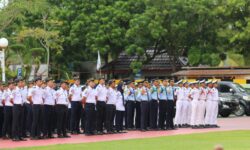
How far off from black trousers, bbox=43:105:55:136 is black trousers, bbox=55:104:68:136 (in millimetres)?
198

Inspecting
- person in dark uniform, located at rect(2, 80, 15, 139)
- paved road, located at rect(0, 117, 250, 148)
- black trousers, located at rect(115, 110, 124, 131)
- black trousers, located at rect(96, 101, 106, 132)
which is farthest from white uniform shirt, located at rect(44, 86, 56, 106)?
black trousers, located at rect(115, 110, 124, 131)

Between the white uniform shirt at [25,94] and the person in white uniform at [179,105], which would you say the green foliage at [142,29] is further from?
the white uniform shirt at [25,94]

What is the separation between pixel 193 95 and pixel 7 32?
62.5ft

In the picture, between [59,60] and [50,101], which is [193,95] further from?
[59,60]

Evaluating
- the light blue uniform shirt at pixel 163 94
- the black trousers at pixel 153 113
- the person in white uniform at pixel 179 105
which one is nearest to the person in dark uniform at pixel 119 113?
the black trousers at pixel 153 113

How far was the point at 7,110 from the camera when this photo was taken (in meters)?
20.7

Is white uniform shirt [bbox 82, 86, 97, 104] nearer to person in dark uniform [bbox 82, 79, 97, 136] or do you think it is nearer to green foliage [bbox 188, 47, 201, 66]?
person in dark uniform [bbox 82, 79, 97, 136]

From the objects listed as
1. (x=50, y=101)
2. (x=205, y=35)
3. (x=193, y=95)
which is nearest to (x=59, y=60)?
(x=205, y=35)

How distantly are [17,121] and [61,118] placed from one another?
56.7 inches

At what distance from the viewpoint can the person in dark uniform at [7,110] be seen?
20.5 meters

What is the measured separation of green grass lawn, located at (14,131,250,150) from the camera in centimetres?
1689

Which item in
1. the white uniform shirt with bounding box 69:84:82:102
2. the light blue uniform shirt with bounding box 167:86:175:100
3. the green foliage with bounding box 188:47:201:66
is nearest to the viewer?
the white uniform shirt with bounding box 69:84:82:102

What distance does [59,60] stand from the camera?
4909cm

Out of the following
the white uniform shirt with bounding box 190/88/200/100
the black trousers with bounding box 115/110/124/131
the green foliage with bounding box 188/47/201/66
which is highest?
the green foliage with bounding box 188/47/201/66
